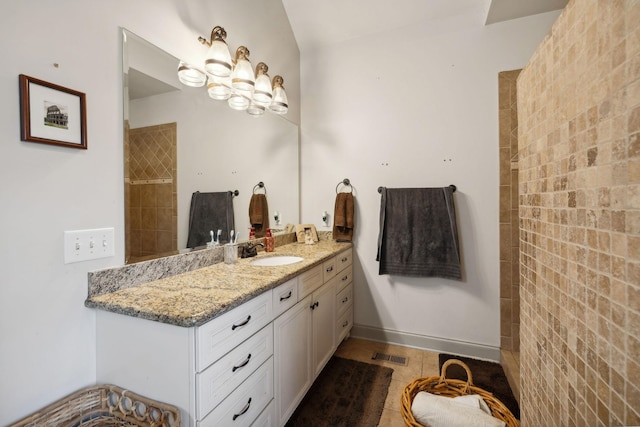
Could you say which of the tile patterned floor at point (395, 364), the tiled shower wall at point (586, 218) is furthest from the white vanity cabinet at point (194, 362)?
the tiled shower wall at point (586, 218)

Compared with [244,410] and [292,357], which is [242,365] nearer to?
[244,410]

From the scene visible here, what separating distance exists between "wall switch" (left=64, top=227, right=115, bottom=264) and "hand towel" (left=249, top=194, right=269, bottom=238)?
1022 millimetres

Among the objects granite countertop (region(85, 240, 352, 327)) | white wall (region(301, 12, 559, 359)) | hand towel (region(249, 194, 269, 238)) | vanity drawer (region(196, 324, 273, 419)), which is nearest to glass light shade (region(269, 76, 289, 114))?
white wall (region(301, 12, 559, 359))

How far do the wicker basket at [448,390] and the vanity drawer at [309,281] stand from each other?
2.28 feet

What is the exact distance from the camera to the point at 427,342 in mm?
2301

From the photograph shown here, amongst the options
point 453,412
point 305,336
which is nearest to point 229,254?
point 305,336

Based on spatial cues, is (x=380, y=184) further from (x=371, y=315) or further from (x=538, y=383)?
(x=538, y=383)

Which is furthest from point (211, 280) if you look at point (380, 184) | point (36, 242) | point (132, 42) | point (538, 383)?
point (380, 184)

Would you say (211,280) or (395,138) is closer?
(211,280)

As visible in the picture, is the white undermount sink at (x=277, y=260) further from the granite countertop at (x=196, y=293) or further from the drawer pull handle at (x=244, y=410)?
the drawer pull handle at (x=244, y=410)

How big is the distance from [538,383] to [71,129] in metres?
1.74

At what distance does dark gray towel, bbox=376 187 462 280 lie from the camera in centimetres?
215

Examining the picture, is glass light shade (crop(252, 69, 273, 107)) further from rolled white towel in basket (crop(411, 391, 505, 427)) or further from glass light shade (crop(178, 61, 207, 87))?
rolled white towel in basket (crop(411, 391, 505, 427))

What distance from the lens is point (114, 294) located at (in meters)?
1.12
